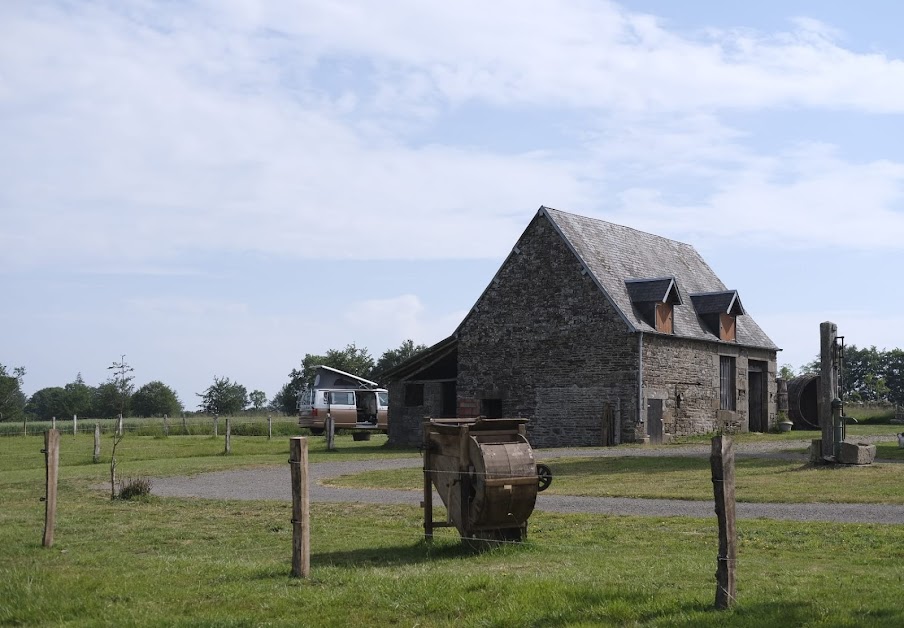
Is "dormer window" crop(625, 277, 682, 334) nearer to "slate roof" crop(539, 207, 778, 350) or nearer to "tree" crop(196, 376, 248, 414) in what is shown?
"slate roof" crop(539, 207, 778, 350)

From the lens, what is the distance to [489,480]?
1195cm

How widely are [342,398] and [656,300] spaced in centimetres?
2178

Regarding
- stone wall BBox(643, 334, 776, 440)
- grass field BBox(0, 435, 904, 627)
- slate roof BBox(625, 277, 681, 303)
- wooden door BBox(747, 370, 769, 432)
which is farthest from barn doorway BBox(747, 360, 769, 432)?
grass field BBox(0, 435, 904, 627)

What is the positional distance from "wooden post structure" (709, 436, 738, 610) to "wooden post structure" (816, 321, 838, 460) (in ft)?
55.0

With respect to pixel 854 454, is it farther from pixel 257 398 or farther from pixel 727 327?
pixel 257 398

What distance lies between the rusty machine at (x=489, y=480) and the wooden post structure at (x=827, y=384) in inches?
536

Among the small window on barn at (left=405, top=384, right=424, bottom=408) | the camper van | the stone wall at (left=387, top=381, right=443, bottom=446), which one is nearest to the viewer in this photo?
the stone wall at (left=387, top=381, right=443, bottom=446)

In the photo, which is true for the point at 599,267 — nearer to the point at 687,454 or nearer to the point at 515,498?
the point at 687,454

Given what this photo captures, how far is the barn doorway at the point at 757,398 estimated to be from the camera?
46156 mm

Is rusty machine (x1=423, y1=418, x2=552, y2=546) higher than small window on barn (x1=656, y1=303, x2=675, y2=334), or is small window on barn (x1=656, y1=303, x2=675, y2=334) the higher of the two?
small window on barn (x1=656, y1=303, x2=675, y2=334)

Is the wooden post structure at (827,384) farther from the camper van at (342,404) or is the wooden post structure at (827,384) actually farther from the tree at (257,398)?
the tree at (257,398)

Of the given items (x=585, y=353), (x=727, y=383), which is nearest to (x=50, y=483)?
(x=585, y=353)

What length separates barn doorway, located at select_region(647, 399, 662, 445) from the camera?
3788 cm

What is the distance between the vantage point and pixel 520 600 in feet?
30.7
